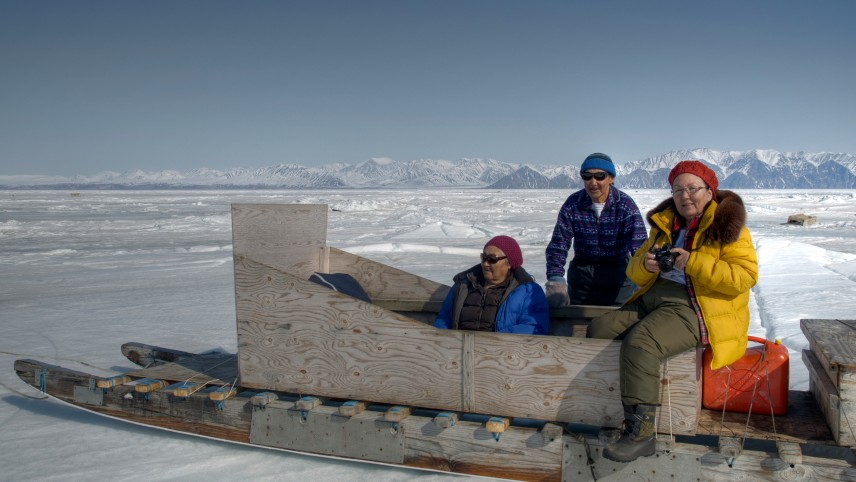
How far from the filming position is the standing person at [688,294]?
2549 mm

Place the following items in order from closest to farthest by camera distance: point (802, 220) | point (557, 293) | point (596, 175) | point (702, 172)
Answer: point (702, 172) < point (557, 293) < point (596, 175) < point (802, 220)

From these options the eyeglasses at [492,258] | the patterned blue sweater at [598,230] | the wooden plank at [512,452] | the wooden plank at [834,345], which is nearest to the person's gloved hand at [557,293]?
the patterned blue sweater at [598,230]

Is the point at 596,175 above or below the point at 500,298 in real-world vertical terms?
above

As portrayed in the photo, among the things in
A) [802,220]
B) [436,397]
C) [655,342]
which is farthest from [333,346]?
[802,220]

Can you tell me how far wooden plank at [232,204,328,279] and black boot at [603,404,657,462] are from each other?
2154mm

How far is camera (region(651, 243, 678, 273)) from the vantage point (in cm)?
260

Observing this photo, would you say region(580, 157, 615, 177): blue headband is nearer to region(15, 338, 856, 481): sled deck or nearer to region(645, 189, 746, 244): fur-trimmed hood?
region(645, 189, 746, 244): fur-trimmed hood

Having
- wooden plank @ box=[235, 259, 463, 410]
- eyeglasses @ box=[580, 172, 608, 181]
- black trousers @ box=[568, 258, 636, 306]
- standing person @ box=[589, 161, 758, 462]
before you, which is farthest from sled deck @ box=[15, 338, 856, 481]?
eyeglasses @ box=[580, 172, 608, 181]

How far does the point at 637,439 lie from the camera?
2553mm

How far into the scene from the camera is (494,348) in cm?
293

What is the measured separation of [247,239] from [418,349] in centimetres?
131

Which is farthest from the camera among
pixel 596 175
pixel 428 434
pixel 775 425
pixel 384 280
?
pixel 384 280

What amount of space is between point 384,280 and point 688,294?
235 cm

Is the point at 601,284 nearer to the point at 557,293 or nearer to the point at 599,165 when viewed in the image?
the point at 557,293
